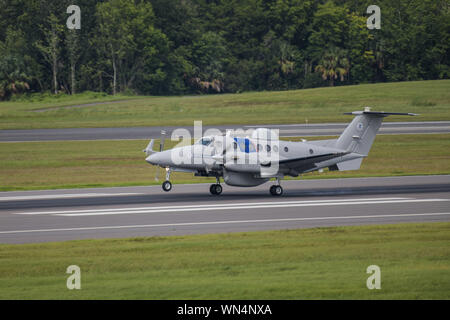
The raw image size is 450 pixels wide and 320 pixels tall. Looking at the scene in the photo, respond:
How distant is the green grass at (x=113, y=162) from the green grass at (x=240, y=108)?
50.1 feet

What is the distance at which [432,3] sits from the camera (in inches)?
4139

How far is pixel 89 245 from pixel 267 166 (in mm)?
10347

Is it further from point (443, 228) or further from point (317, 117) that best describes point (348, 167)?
point (317, 117)

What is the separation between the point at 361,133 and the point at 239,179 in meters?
5.74

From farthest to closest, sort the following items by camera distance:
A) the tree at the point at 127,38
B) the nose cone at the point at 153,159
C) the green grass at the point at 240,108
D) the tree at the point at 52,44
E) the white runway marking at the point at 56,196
→ the tree at the point at 52,44 → the tree at the point at 127,38 → the green grass at the point at 240,108 → the white runway marking at the point at 56,196 → the nose cone at the point at 153,159

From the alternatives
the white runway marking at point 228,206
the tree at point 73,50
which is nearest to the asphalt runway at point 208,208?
the white runway marking at point 228,206

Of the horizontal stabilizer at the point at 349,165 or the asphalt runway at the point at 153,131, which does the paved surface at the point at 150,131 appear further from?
the horizontal stabilizer at the point at 349,165

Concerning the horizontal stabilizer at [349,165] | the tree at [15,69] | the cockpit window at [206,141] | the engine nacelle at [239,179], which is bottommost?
the engine nacelle at [239,179]

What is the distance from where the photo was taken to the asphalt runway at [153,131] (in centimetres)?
5222

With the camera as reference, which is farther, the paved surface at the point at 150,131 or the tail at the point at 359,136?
the paved surface at the point at 150,131

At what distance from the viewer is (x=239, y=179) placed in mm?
25469

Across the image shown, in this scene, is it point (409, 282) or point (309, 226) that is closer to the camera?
point (409, 282)

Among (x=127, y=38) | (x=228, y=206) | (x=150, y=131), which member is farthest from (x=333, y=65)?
(x=228, y=206)
